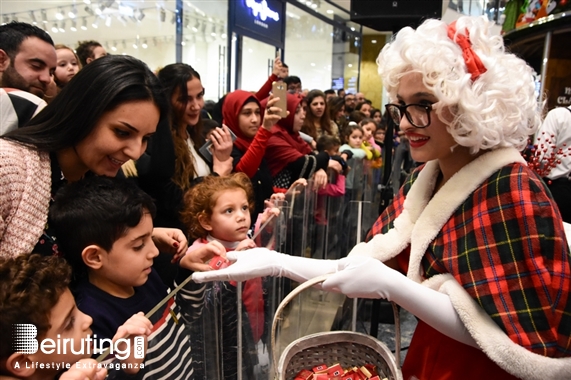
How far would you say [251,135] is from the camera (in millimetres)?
2795

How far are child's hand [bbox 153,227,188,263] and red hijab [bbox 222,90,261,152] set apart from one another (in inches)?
51.5

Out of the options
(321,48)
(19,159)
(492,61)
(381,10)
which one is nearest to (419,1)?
(381,10)

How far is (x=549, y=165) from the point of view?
6.91ft

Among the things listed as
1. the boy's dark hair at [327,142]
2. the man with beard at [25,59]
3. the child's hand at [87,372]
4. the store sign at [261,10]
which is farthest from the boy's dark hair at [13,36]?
the store sign at [261,10]

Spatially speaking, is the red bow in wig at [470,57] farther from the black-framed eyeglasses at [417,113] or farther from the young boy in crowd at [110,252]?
the young boy in crowd at [110,252]

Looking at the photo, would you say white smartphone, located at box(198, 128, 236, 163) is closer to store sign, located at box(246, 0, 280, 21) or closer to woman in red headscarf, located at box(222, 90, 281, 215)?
woman in red headscarf, located at box(222, 90, 281, 215)

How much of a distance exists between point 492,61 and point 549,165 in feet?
4.02

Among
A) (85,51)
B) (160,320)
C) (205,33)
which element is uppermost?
(205,33)

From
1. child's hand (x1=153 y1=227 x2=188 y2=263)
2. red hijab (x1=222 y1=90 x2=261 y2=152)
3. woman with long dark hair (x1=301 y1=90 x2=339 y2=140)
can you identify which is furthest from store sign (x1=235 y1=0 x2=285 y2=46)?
child's hand (x1=153 y1=227 x2=188 y2=263)

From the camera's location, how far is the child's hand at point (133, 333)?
804 mm

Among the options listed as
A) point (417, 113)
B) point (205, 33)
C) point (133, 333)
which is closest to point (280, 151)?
point (417, 113)

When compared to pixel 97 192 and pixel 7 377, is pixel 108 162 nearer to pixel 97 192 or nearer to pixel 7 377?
pixel 97 192

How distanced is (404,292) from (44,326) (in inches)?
31.5

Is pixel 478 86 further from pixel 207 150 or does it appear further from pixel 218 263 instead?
pixel 207 150
